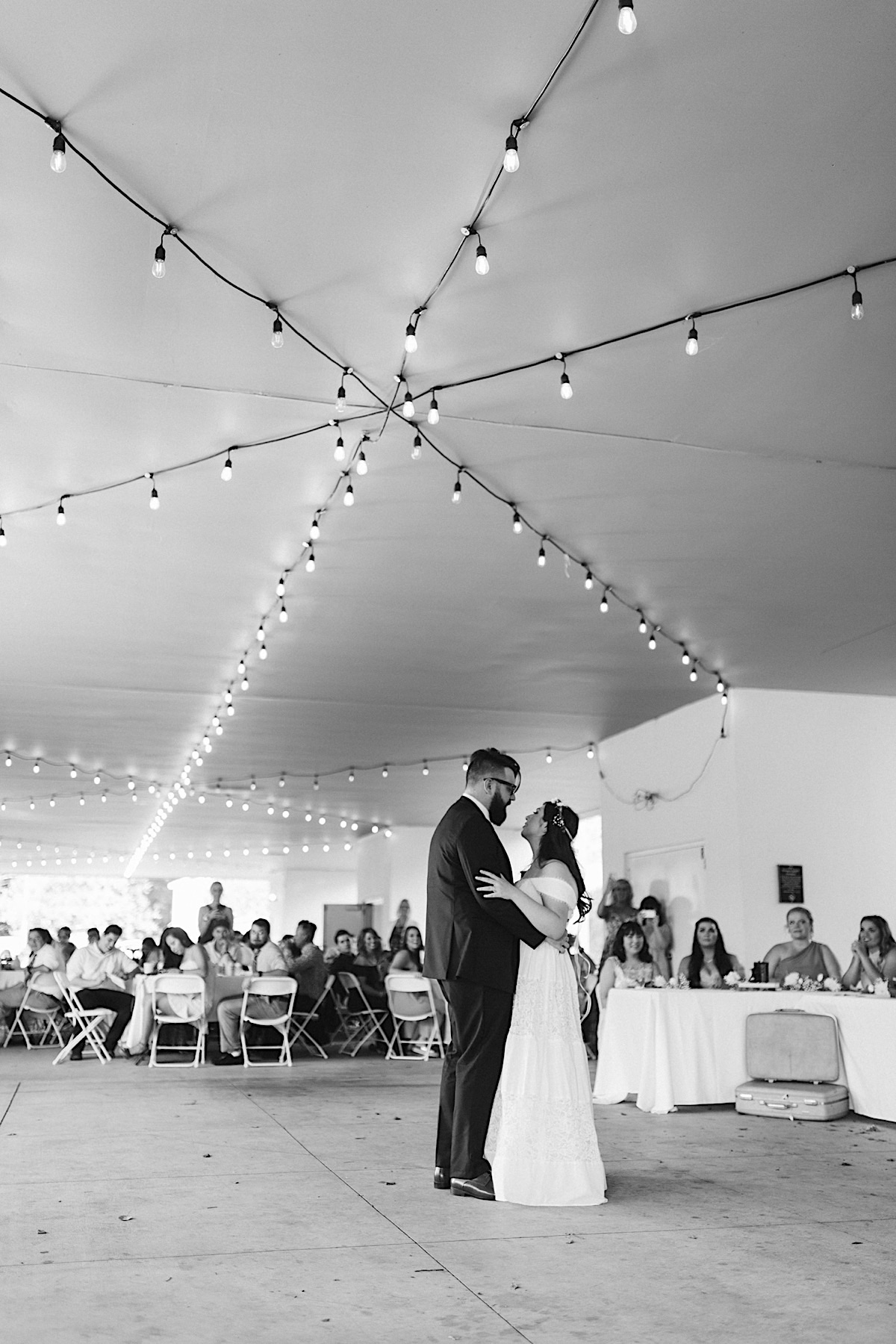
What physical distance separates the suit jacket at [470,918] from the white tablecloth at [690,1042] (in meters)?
3.14

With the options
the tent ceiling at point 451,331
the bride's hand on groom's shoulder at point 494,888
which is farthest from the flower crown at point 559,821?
the tent ceiling at point 451,331

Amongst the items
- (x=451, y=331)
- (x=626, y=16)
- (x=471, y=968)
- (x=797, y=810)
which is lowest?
(x=471, y=968)

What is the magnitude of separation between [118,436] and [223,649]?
375cm

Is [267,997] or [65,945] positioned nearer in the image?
[267,997]

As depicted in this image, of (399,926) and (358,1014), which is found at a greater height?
(399,926)

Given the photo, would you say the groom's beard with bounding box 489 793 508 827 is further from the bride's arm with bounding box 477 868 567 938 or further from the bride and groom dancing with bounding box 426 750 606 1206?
the bride's arm with bounding box 477 868 567 938

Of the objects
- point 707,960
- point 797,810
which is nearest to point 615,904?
point 797,810

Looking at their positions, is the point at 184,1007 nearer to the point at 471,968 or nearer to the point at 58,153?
the point at 471,968

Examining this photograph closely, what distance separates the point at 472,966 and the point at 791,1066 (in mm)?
3410

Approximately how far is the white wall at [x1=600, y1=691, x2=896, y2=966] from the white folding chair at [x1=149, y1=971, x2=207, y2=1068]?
4.41m

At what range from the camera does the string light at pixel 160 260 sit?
3990 mm

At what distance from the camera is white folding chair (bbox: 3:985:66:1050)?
1201 cm

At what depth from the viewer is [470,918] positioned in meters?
4.32

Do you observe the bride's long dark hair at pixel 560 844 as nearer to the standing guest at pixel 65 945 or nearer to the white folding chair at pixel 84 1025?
the white folding chair at pixel 84 1025
